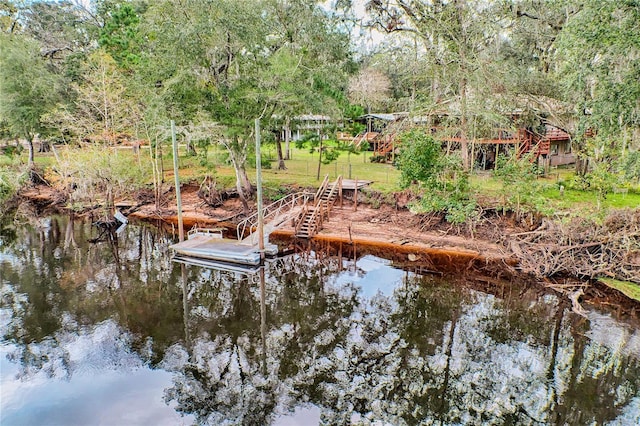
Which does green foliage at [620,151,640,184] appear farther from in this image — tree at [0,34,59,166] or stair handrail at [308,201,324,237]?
tree at [0,34,59,166]

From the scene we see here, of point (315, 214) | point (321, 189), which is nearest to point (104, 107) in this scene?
point (321, 189)

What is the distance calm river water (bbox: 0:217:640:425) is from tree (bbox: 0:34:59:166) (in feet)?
56.7

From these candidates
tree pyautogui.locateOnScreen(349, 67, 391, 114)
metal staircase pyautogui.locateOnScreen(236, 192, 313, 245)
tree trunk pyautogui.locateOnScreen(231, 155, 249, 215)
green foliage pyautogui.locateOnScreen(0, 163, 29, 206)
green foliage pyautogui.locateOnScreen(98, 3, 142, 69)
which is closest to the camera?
metal staircase pyautogui.locateOnScreen(236, 192, 313, 245)

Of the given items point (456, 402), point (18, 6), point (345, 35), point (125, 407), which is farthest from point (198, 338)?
point (18, 6)

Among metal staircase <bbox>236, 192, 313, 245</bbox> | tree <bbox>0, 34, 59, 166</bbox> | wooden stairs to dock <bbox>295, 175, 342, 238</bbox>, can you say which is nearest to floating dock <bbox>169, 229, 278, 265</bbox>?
metal staircase <bbox>236, 192, 313, 245</bbox>

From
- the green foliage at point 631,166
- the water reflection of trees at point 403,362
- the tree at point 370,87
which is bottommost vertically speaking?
the water reflection of trees at point 403,362

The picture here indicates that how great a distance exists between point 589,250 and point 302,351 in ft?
36.7

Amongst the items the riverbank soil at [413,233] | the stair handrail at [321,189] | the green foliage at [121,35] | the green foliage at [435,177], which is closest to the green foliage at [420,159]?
the green foliage at [435,177]

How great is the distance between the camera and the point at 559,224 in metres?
15.9

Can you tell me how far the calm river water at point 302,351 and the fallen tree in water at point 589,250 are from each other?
73.1 inches

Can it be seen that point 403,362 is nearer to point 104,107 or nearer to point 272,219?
point 272,219

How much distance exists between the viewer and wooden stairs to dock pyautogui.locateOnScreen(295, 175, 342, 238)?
20.0m

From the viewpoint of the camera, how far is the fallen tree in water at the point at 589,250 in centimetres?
1455

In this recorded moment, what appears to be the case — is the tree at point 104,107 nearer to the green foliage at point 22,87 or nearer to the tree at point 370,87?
the green foliage at point 22,87
